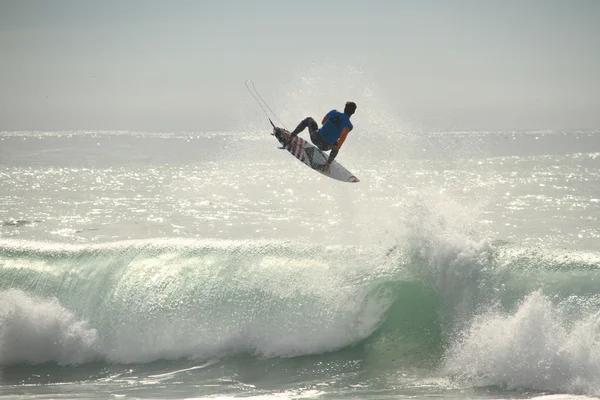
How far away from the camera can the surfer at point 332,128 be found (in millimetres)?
14492

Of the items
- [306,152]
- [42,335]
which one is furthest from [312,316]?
[42,335]

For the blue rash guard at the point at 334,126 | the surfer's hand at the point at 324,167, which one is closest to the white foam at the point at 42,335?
the surfer's hand at the point at 324,167

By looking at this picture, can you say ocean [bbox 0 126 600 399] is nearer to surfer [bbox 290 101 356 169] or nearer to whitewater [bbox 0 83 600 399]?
whitewater [bbox 0 83 600 399]

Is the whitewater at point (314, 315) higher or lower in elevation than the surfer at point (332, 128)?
lower

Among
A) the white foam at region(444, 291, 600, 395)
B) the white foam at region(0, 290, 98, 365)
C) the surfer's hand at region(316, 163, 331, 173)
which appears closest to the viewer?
the white foam at region(444, 291, 600, 395)

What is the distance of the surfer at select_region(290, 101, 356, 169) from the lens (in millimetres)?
14492

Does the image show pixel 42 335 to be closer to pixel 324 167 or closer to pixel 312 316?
pixel 312 316

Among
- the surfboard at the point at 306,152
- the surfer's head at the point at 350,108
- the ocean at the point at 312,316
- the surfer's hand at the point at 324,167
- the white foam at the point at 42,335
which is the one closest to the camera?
the ocean at the point at 312,316

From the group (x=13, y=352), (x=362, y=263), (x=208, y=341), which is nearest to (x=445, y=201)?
(x=362, y=263)

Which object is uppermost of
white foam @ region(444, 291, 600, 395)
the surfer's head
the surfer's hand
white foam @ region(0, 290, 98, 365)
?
the surfer's head

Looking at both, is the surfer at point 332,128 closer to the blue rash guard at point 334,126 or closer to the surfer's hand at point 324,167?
the blue rash guard at point 334,126

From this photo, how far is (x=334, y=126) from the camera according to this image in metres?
14.6

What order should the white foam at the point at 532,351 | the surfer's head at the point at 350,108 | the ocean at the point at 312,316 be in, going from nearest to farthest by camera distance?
the white foam at the point at 532,351
the ocean at the point at 312,316
the surfer's head at the point at 350,108

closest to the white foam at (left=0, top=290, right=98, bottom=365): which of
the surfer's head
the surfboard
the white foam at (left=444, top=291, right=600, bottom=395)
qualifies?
the surfboard
